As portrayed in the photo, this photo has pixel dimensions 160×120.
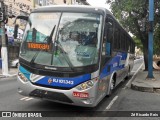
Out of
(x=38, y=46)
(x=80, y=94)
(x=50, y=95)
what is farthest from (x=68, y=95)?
(x=38, y=46)

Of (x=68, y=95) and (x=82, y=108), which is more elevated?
(x=68, y=95)

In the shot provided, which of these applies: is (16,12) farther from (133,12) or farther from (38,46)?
(38,46)

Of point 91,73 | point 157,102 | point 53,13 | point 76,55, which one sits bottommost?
point 157,102

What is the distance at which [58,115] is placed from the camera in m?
7.66

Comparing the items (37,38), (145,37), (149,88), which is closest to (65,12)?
(37,38)

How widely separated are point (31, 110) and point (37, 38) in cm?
202

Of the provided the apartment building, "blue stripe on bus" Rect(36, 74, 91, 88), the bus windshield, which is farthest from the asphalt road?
the apartment building

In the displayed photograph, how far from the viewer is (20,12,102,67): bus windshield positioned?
7.46 m

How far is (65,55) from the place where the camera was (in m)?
7.46

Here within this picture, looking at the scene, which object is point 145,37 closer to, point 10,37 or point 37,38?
point 10,37

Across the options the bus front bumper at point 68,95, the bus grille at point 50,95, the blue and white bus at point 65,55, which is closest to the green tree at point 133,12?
the blue and white bus at point 65,55

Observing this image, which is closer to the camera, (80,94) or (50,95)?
(80,94)

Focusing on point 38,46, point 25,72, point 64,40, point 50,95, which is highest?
point 64,40

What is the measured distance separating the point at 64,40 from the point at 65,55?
43 centimetres
